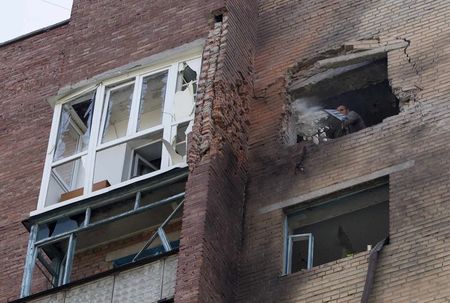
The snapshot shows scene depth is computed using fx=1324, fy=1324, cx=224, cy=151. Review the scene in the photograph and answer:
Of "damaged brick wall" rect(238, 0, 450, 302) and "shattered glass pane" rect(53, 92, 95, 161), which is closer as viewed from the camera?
"damaged brick wall" rect(238, 0, 450, 302)

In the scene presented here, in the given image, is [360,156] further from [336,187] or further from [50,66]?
[50,66]

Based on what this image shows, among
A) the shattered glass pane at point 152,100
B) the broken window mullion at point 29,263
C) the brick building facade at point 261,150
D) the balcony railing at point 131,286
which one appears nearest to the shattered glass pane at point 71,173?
the brick building facade at point 261,150

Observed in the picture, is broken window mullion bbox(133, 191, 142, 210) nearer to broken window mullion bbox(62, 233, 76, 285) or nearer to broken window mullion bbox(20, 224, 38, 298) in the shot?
broken window mullion bbox(62, 233, 76, 285)

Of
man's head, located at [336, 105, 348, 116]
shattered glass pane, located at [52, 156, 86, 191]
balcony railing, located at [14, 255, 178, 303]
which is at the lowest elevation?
balcony railing, located at [14, 255, 178, 303]

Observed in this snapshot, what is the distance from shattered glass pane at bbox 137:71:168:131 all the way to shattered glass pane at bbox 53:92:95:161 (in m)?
0.88

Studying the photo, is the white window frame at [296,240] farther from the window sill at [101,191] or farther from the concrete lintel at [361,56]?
the concrete lintel at [361,56]

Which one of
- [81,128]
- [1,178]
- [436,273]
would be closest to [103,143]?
[81,128]

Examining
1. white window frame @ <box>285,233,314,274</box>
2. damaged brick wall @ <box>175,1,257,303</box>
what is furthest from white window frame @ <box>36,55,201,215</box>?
white window frame @ <box>285,233,314,274</box>

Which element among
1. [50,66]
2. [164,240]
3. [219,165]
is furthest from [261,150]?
[50,66]

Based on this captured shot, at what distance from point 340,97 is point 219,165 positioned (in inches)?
118

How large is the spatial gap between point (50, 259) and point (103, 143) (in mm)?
1859

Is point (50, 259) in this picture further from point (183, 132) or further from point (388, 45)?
point (388, 45)

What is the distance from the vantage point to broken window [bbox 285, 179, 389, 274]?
17719mm

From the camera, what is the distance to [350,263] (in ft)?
54.6
